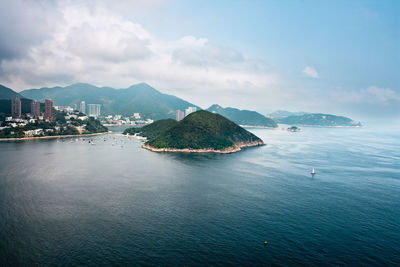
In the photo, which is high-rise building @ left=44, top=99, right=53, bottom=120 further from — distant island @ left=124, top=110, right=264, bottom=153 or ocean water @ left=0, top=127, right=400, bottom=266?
ocean water @ left=0, top=127, right=400, bottom=266

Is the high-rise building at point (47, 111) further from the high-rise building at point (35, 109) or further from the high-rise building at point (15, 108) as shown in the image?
the high-rise building at point (15, 108)

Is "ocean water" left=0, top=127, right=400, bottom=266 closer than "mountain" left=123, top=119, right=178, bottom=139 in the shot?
Yes

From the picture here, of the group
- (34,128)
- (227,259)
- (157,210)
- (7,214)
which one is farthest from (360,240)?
(34,128)

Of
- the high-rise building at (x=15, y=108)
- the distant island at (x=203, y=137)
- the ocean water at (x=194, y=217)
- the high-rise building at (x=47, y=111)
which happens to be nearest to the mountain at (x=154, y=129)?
the distant island at (x=203, y=137)

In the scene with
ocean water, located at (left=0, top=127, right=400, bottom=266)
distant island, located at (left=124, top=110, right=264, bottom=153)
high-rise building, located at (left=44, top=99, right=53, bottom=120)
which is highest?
high-rise building, located at (left=44, top=99, right=53, bottom=120)

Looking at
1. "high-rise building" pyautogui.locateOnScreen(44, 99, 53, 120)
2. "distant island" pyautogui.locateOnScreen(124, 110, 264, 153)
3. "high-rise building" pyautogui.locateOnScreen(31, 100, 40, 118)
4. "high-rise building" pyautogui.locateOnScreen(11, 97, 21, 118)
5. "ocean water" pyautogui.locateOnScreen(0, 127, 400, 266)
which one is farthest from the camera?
"high-rise building" pyautogui.locateOnScreen(31, 100, 40, 118)

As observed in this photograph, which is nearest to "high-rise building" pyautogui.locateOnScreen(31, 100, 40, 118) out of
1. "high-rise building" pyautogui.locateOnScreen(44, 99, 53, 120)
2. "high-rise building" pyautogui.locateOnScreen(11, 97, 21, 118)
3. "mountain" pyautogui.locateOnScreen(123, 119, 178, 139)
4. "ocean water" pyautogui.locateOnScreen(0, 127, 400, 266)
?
"high-rise building" pyautogui.locateOnScreen(44, 99, 53, 120)

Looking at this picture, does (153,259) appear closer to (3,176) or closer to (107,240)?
(107,240)
